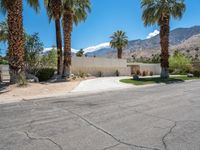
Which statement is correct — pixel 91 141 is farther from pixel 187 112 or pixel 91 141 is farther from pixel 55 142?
pixel 187 112

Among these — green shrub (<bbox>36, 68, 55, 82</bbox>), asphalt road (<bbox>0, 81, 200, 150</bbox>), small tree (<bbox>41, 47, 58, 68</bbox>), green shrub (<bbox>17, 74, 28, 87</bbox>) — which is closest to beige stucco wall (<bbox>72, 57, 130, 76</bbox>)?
green shrub (<bbox>36, 68, 55, 82</bbox>)

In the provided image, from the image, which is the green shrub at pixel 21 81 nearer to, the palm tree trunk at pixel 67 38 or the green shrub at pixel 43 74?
the green shrub at pixel 43 74

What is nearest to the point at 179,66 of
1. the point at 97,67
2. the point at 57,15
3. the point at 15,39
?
the point at 97,67

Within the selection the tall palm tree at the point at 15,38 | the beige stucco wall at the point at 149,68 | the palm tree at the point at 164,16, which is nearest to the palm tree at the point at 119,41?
the beige stucco wall at the point at 149,68

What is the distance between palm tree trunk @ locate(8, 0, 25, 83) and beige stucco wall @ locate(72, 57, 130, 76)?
20813 millimetres

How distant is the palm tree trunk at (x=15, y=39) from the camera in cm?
2203

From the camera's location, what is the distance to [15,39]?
72.4 ft

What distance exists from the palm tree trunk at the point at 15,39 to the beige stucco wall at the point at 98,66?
68.3 ft

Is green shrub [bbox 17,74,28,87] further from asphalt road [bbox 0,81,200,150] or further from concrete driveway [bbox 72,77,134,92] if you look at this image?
asphalt road [bbox 0,81,200,150]

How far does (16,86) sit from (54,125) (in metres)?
13.4

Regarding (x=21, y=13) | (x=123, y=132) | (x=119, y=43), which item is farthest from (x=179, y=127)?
(x=119, y=43)

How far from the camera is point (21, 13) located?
22688 mm

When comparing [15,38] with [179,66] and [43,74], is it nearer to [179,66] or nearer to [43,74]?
[43,74]

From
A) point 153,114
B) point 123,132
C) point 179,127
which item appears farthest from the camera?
point 153,114
